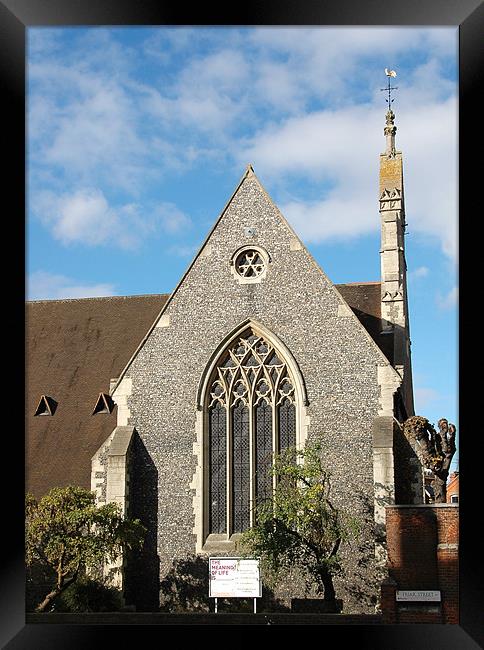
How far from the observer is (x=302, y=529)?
1852 cm

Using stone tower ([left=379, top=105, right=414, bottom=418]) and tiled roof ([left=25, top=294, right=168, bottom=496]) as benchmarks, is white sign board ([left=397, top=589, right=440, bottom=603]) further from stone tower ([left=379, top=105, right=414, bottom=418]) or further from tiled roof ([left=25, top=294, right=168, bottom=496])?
tiled roof ([left=25, top=294, right=168, bottom=496])

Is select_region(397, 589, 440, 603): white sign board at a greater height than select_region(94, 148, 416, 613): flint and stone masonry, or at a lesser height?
lesser

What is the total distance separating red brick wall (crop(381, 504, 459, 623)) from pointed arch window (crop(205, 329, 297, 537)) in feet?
20.3

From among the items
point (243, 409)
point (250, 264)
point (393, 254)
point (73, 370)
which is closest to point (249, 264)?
point (250, 264)

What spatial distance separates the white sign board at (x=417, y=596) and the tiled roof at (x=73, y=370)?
10.1m

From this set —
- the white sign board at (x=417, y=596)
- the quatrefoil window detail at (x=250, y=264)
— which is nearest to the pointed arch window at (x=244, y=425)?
the quatrefoil window detail at (x=250, y=264)

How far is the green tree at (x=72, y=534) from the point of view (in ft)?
61.0

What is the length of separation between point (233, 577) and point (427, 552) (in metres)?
6.15

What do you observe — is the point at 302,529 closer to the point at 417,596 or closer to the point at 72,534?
the point at 417,596

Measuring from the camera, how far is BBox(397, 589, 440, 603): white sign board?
47.2 ft

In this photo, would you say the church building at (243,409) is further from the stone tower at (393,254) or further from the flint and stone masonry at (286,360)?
the stone tower at (393,254)

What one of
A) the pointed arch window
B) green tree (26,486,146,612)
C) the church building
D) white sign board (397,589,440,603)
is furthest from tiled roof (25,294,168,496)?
white sign board (397,589,440,603)
